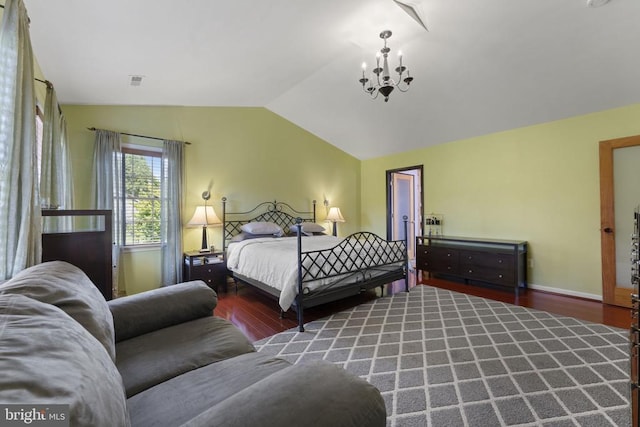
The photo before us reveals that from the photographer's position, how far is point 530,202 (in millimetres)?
4055

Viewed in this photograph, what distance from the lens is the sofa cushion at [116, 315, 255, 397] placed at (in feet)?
4.05

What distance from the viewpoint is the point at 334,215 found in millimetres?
5766

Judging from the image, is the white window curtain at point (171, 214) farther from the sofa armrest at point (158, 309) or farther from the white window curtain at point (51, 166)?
the sofa armrest at point (158, 309)

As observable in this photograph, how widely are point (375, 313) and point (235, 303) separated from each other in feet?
6.03

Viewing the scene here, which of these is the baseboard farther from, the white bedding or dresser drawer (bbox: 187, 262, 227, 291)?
dresser drawer (bbox: 187, 262, 227, 291)

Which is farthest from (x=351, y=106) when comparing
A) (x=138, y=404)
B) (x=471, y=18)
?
(x=138, y=404)

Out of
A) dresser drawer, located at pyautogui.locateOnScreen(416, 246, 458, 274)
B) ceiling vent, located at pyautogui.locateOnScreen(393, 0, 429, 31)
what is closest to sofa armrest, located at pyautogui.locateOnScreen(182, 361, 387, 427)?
ceiling vent, located at pyautogui.locateOnScreen(393, 0, 429, 31)

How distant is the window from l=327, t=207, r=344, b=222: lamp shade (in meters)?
3.10

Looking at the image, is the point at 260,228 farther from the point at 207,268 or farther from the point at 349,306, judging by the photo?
the point at 349,306

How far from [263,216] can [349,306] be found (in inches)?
93.8

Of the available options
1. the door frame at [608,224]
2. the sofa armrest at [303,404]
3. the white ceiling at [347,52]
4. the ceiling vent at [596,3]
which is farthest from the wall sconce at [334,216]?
the sofa armrest at [303,404]

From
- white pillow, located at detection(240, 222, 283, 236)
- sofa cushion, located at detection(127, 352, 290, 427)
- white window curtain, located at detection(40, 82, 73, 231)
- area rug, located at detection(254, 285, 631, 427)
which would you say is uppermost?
white window curtain, located at detection(40, 82, 73, 231)

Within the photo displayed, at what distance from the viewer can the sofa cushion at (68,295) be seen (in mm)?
1078

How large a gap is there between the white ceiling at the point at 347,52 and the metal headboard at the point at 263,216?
6.06 feet
